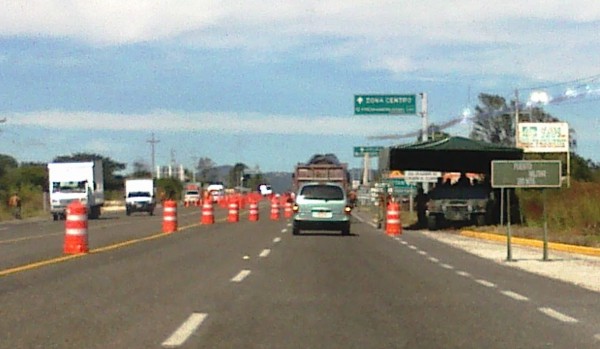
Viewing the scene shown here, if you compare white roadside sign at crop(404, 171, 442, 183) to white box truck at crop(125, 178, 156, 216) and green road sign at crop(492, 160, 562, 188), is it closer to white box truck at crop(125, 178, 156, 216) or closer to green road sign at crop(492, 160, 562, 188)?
white box truck at crop(125, 178, 156, 216)

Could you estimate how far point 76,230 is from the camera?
23.1m

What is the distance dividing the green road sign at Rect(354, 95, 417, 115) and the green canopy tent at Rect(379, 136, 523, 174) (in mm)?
9992

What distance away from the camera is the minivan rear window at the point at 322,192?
3281cm

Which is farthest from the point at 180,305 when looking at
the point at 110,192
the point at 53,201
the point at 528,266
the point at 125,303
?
the point at 110,192

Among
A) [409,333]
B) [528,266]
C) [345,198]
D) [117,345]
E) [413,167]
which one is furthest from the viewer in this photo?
[413,167]

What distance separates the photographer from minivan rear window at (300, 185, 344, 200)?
32812 mm

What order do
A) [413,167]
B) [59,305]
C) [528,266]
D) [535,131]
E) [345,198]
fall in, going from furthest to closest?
[535,131]
[413,167]
[345,198]
[528,266]
[59,305]

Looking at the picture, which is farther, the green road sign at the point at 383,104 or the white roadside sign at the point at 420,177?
the green road sign at the point at 383,104

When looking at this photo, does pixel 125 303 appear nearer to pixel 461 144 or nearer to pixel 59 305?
pixel 59 305

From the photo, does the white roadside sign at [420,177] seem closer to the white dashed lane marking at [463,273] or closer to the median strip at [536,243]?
the median strip at [536,243]

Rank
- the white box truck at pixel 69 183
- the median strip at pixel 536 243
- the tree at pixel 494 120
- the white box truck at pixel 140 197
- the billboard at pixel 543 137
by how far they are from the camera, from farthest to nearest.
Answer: the tree at pixel 494 120, the white box truck at pixel 140 197, the white box truck at pixel 69 183, the billboard at pixel 543 137, the median strip at pixel 536 243

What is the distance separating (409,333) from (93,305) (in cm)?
451

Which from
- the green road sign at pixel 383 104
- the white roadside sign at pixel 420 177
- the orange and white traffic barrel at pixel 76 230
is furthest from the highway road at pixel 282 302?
the green road sign at pixel 383 104

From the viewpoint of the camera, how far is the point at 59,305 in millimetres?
13164
